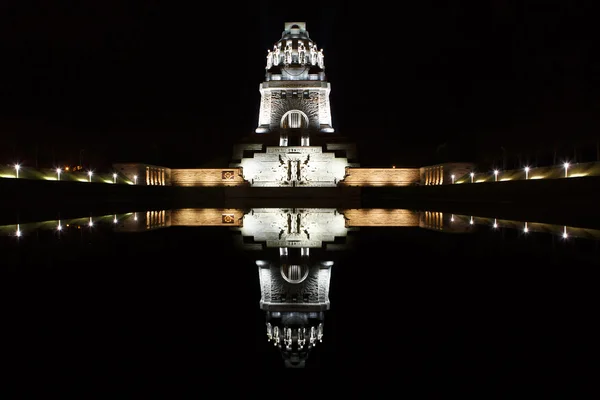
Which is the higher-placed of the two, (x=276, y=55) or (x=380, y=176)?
(x=276, y=55)

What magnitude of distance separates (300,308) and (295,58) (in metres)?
39.1

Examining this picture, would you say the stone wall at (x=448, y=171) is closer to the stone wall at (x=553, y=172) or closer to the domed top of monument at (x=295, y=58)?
the stone wall at (x=553, y=172)

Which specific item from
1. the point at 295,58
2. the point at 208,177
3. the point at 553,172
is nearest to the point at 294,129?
the point at 295,58

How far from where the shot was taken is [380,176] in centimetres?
3497

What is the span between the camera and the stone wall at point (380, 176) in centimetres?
3472

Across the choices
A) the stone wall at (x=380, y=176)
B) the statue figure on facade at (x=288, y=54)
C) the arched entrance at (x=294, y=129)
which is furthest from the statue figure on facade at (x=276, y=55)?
the stone wall at (x=380, y=176)

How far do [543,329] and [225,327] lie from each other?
5.25ft

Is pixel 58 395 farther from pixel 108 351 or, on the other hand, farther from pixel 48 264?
pixel 48 264

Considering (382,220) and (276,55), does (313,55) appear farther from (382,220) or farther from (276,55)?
(382,220)

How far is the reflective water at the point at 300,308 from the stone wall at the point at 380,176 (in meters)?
28.7

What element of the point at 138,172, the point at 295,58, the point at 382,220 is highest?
the point at 295,58

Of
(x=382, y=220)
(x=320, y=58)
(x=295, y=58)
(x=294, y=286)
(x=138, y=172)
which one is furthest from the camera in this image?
(x=320, y=58)

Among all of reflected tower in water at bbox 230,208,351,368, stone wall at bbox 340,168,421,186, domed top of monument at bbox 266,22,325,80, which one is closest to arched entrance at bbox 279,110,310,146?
domed top of monument at bbox 266,22,325,80

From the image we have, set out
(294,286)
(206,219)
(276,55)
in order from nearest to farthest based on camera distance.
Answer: (294,286)
(206,219)
(276,55)
